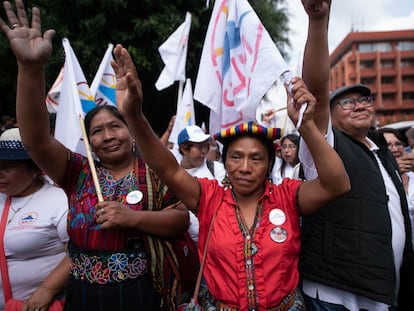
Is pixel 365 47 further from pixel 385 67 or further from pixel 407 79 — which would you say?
A: pixel 407 79

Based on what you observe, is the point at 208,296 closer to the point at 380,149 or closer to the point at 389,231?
the point at 389,231

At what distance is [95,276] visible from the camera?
6.79ft

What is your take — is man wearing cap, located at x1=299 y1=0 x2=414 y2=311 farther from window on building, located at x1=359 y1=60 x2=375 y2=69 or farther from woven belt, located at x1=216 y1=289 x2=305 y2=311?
window on building, located at x1=359 y1=60 x2=375 y2=69

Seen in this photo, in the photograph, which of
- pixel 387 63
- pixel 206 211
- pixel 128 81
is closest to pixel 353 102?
pixel 206 211

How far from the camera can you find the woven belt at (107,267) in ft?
6.79

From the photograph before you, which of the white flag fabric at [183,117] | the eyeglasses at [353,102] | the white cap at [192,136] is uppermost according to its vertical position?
the white flag fabric at [183,117]

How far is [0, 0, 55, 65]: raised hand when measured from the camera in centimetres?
186

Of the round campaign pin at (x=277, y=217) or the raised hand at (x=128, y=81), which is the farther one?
the round campaign pin at (x=277, y=217)

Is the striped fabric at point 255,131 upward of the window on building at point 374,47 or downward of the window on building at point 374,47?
downward

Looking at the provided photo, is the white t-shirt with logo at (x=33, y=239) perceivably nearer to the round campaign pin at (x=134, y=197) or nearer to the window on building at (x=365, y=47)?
the round campaign pin at (x=134, y=197)

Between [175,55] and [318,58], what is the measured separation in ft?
13.0

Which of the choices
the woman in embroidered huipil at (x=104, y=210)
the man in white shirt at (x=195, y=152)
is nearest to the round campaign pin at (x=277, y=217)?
the woman in embroidered huipil at (x=104, y=210)

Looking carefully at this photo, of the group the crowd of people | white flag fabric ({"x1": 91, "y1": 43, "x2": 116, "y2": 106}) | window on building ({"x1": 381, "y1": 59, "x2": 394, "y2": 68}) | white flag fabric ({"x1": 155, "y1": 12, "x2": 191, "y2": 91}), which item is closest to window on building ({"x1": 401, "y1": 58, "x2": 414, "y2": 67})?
window on building ({"x1": 381, "y1": 59, "x2": 394, "y2": 68})

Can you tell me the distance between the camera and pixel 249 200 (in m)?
2.11
